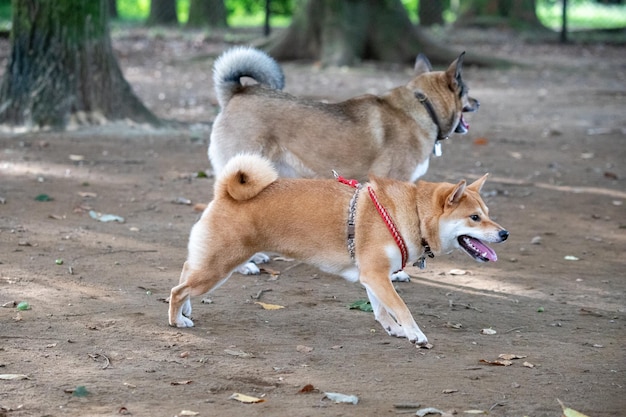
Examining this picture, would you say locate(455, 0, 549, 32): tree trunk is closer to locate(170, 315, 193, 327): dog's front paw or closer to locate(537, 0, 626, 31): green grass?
locate(537, 0, 626, 31): green grass

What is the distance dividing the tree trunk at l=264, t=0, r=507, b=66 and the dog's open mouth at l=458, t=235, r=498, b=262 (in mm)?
12336

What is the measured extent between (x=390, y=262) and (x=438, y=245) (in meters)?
0.31

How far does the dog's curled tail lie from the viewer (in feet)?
17.1

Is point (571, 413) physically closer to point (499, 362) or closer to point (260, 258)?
point (499, 362)

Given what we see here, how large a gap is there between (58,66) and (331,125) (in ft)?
15.9

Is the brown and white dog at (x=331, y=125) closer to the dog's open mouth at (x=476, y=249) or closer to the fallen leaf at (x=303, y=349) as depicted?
the dog's open mouth at (x=476, y=249)

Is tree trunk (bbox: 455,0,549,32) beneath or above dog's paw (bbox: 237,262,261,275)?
above

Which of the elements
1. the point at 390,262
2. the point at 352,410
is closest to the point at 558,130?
the point at 390,262

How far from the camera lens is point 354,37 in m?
17.8

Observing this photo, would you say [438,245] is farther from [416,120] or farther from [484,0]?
[484,0]

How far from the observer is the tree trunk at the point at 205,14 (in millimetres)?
25359

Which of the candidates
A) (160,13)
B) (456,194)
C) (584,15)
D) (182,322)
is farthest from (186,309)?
(584,15)

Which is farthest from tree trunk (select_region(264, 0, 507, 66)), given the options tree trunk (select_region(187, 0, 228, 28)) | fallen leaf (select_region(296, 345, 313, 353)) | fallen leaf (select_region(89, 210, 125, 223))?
fallen leaf (select_region(296, 345, 313, 353))

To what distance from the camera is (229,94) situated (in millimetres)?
7273
